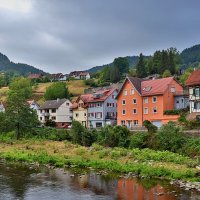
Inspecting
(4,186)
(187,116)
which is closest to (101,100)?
(187,116)

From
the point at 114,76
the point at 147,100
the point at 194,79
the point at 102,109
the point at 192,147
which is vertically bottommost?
the point at 192,147

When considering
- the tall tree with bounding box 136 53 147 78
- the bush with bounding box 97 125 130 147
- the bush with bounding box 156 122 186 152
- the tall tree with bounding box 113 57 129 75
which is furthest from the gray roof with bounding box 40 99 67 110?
the tall tree with bounding box 113 57 129 75

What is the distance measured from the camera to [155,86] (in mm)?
74438

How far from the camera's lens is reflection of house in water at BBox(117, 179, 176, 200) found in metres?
27.2

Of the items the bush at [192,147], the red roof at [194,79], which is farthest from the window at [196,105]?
the bush at [192,147]

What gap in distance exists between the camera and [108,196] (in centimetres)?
2756

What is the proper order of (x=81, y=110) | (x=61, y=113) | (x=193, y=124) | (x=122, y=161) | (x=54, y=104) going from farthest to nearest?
(x=54, y=104) < (x=61, y=113) < (x=81, y=110) < (x=193, y=124) < (x=122, y=161)

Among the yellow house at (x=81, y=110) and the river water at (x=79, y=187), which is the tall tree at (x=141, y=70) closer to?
the yellow house at (x=81, y=110)

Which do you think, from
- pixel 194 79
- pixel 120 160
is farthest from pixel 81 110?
pixel 120 160

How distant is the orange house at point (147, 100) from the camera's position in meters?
71.8

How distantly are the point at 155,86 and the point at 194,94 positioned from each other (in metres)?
10.4

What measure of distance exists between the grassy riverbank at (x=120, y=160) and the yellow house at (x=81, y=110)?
123ft

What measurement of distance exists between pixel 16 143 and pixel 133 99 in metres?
24.8

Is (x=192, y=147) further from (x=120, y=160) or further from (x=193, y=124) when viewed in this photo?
(x=193, y=124)
